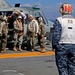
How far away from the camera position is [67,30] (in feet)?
22.5

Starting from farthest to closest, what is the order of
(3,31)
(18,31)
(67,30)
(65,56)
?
1. (18,31)
2. (3,31)
3. (65,56)
4. (67,30)

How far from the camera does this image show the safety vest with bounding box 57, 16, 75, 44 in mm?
6855

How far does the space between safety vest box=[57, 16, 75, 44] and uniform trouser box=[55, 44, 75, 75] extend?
0.35 feet

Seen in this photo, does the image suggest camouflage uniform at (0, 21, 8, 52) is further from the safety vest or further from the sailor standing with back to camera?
the safety vest

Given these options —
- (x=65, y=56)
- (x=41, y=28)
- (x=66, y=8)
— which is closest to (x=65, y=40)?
(x=65, y=56)

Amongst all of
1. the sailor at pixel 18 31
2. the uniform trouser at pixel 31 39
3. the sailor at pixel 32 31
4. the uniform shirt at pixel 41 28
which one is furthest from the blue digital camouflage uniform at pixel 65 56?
the sailor at pixel 18 31

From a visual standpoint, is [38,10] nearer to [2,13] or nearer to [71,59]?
[2,13]

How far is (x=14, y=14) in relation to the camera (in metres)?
16.7

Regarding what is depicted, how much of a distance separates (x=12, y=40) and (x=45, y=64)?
5047 millimetres

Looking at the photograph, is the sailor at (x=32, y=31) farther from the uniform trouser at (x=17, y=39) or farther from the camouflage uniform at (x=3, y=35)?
the camouflage uniform at (x=3, y=35)

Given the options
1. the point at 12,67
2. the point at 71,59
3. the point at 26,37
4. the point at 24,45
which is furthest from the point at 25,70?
the point at 24,45

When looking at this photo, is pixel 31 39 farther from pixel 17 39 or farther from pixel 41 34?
pixel 17 39

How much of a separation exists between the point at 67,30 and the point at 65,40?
22 centimetres

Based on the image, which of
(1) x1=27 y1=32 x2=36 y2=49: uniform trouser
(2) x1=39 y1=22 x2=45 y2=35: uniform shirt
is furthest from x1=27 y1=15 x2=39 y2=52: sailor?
(2) x1=39 y1=22 x2=45 y2=35: uniform shirt
